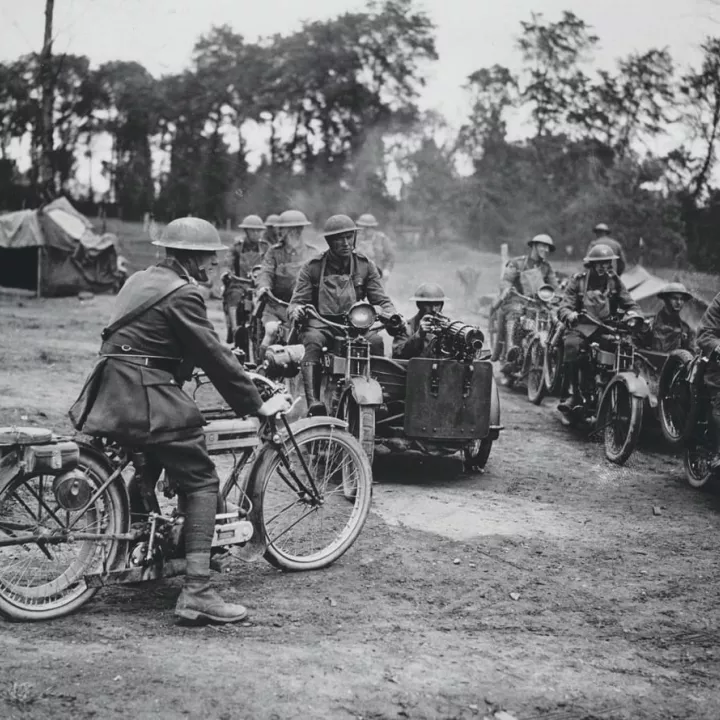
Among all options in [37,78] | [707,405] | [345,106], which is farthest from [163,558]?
[345,106]

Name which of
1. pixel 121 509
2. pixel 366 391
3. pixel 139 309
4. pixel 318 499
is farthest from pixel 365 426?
pixel 139 309

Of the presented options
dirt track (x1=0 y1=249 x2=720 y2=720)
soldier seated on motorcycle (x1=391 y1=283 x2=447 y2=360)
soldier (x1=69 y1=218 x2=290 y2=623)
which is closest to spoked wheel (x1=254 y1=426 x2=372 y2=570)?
dirt track (x1=0 y1=249 x2=720 y2=720)

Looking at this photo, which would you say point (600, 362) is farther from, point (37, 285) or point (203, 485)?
point (37, 285)

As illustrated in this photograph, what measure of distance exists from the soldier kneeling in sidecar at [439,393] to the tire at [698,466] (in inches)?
64.0


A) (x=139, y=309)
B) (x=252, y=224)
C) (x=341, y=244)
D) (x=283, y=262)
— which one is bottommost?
(x=139, y=309)

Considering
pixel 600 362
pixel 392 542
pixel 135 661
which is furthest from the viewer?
pixel 600 362

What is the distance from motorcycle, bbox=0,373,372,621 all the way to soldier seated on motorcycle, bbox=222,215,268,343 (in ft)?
26.9

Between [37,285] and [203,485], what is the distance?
21758 millimetres

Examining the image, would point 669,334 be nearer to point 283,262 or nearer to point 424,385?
point 424,385

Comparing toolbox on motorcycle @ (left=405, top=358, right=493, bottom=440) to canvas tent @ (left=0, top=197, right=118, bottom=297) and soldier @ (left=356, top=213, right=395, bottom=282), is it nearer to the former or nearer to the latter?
soldier @ (left=356, top=213, right=395, bottom=282)

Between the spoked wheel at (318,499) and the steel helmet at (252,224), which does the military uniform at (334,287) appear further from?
the steel helmet at (252,224)

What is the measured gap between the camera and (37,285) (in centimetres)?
2448

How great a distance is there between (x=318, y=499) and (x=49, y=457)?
4.96ft

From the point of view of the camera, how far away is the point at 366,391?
268 inches
